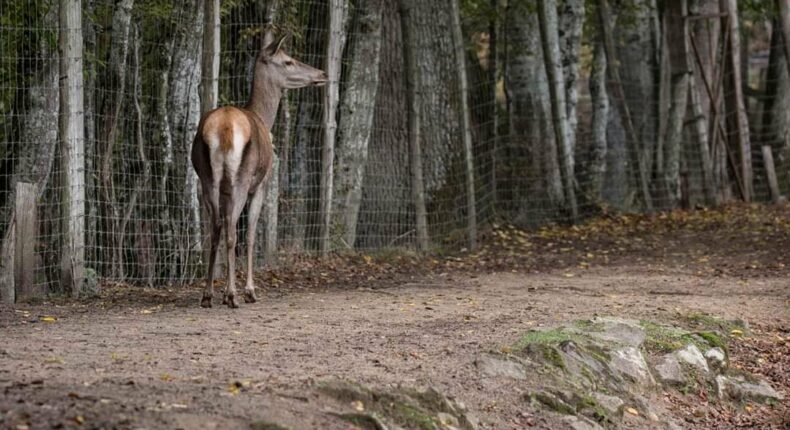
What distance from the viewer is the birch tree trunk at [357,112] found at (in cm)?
1424

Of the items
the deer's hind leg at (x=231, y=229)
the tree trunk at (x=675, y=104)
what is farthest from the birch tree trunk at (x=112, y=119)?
the tree trunk at (x=675, y=104)

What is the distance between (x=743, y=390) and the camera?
8.99 metres

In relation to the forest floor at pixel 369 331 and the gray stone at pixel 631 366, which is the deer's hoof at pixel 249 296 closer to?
the forest floor at pixel 369 331

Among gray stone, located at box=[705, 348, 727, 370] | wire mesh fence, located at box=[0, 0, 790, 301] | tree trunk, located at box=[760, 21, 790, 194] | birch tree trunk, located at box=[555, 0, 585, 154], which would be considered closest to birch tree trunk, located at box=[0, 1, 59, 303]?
wire mesh fence, located at box=[0, 0, 790, 301]

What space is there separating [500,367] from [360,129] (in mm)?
7057

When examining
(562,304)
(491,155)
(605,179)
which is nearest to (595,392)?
(562,304)

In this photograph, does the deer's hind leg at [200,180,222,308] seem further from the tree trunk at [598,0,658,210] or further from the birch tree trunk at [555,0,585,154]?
Result: the birch tree trunk at [555,0,585,154]

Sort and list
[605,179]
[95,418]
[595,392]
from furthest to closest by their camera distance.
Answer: [605,179] → [595,392] → [95,418]

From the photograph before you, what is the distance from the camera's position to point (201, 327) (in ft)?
28.5

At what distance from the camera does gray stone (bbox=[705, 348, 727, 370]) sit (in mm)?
9146

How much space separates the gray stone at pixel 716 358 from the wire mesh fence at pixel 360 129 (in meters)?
5.06

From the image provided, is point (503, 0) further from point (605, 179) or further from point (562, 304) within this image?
point (562, 304)

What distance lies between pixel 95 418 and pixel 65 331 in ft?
10.2

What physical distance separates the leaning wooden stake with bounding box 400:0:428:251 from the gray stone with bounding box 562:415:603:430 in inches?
293
